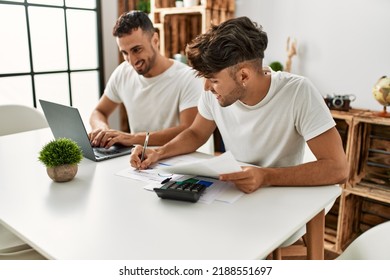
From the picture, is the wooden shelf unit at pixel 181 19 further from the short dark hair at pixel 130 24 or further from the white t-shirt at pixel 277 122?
the white t-shirt at pixel 277 122

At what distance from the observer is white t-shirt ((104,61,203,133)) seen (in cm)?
195

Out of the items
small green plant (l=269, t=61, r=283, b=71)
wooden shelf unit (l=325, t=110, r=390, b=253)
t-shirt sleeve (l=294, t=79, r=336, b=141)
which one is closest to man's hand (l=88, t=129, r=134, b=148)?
t-shirt sleeve (l=294, t=79, r=336, b=141)

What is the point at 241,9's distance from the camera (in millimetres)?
2777

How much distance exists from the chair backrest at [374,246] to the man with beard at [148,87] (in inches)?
37.5

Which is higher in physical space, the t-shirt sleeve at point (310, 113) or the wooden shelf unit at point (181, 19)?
the wooden shelf unit at point (181, 19)

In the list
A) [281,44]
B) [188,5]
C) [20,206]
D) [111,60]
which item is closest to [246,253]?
[20,206]

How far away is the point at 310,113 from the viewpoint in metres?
1.27

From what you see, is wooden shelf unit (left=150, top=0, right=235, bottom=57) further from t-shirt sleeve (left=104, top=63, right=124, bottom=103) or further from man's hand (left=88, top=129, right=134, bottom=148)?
man's hand (left=88, top=129, right=134, bottom=148)

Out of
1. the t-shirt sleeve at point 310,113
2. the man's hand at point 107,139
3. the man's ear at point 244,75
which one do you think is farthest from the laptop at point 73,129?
the t-shirt sleeve at point 310,113

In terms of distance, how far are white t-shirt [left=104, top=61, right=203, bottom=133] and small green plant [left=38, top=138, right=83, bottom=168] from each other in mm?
836

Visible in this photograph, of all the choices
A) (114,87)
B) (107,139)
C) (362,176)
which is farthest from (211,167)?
(362,176)

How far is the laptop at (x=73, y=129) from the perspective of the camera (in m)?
1.35
